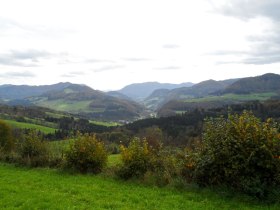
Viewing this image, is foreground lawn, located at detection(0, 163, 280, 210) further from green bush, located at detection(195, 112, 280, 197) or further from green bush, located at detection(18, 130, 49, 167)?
green bush, located at detection(18, 130, 49, 167)

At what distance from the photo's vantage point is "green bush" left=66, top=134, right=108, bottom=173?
67.5ft

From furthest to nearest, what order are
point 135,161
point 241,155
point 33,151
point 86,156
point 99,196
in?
1. point 33,151
2. point 86,156
3. point 135,161
4. point 99,196
5. point 241,155

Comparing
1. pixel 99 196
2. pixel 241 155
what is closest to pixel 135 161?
pixel 99 196

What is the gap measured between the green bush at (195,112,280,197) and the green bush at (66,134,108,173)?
23.2 feet

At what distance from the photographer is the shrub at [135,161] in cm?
1844

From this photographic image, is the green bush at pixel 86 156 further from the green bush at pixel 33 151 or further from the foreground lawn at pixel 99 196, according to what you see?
the green bush at pixel 33 151

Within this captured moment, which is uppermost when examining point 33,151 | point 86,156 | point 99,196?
point 86,156

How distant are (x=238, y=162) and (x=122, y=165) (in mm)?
7020

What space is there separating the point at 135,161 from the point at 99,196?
4.31 meters

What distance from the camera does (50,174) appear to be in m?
20.2

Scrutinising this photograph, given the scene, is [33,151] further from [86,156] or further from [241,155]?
[241,155]

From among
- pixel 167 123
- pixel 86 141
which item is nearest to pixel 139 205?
pixel 86 141

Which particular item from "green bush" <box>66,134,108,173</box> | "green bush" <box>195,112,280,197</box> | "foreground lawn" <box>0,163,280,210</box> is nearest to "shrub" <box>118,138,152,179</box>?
"foreground lawn" <box>0,163,280,210</box>

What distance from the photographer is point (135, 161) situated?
60.5 feet
